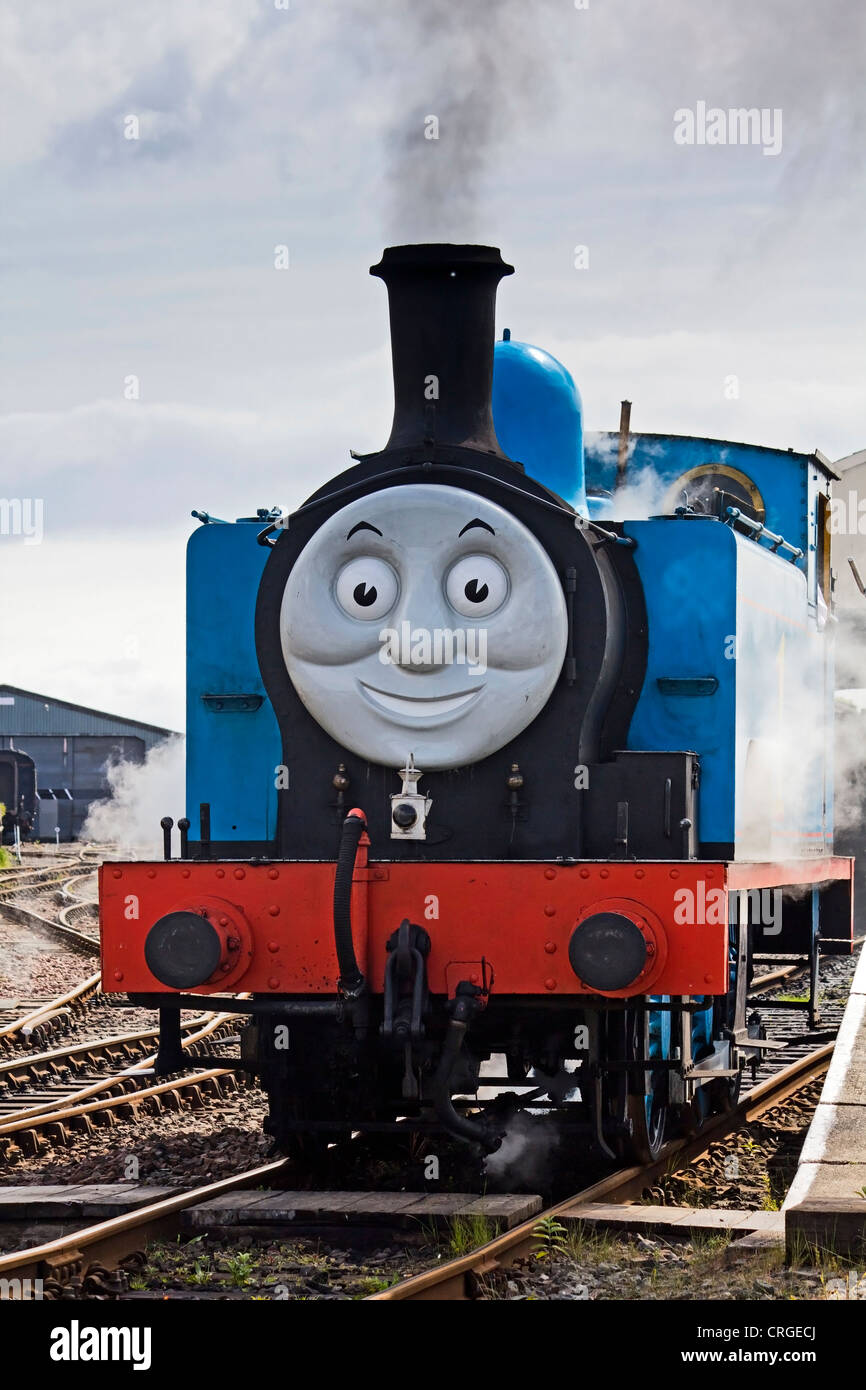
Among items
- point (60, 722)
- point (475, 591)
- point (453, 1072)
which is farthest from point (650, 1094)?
point (60, 722)

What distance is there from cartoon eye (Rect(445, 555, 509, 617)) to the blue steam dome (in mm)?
673

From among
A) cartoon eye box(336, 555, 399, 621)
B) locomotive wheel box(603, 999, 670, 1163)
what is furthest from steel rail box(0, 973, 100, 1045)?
cartoon eye box(336, 555, 399, 621)

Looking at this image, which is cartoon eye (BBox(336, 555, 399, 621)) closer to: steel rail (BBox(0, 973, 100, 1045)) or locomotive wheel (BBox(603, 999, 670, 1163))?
locomotive wheel (BBox(603, 999, 670, 1163))

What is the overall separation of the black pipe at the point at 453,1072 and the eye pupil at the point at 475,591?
4.43 ft

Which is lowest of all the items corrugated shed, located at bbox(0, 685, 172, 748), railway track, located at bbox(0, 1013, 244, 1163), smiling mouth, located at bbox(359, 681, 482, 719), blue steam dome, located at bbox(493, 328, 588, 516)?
→ railway track, located at bbox(0, 1013, 244, 1163)

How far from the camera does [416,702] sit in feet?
21.0

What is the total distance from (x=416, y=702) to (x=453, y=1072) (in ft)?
4.35

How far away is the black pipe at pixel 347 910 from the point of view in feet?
19.6

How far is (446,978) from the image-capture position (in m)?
6.11

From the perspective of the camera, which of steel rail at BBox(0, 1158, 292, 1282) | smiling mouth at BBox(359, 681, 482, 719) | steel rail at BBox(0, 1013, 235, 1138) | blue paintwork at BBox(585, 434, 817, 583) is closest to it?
steel rail at BBox(0, 1158, 292, 1282)

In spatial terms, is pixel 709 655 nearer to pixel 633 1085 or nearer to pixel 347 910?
pixel 633 1085

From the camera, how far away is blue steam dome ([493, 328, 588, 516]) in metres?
6.84

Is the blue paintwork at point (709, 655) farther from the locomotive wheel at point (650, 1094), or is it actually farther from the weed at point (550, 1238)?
the weed at point (550, 1238)
